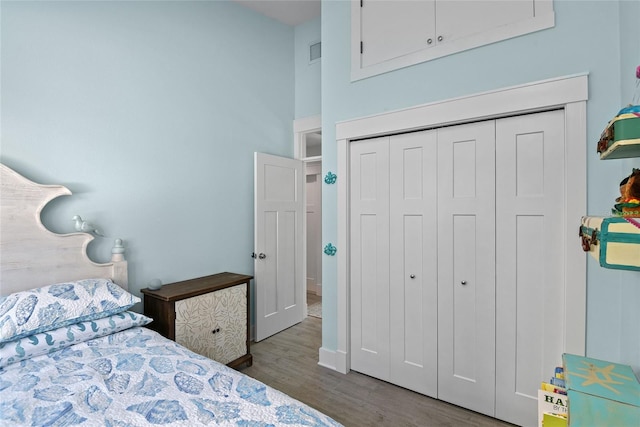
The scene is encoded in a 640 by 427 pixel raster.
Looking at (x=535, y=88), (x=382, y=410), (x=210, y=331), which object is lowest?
(x=382, y=410)

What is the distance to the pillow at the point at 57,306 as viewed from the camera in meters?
1.55

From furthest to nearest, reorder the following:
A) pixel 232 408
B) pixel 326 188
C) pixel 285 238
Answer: pixel 285 238 → pixel 326 188 → pixel 232 408

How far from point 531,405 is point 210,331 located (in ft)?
7.18

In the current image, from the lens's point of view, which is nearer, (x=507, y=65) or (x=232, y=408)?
(x=232, y=408)

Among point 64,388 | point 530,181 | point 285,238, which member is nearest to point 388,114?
point 530,181

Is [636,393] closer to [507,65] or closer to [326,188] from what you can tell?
[507,65]

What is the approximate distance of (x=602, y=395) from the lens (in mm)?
1055

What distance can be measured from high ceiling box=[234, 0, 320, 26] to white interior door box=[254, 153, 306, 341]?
1525 millimetres

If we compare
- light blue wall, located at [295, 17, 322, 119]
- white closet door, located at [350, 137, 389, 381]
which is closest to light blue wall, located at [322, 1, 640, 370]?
white closet door, located at [350, 137, 389, 381]

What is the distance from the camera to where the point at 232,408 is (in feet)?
3.91

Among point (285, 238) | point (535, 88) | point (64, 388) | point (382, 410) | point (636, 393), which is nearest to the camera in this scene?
point (636, 393)

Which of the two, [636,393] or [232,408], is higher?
[636,393]

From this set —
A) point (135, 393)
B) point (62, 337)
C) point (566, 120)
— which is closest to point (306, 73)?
point (566, 120)

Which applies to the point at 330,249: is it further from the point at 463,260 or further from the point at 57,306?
the point at 57,306
